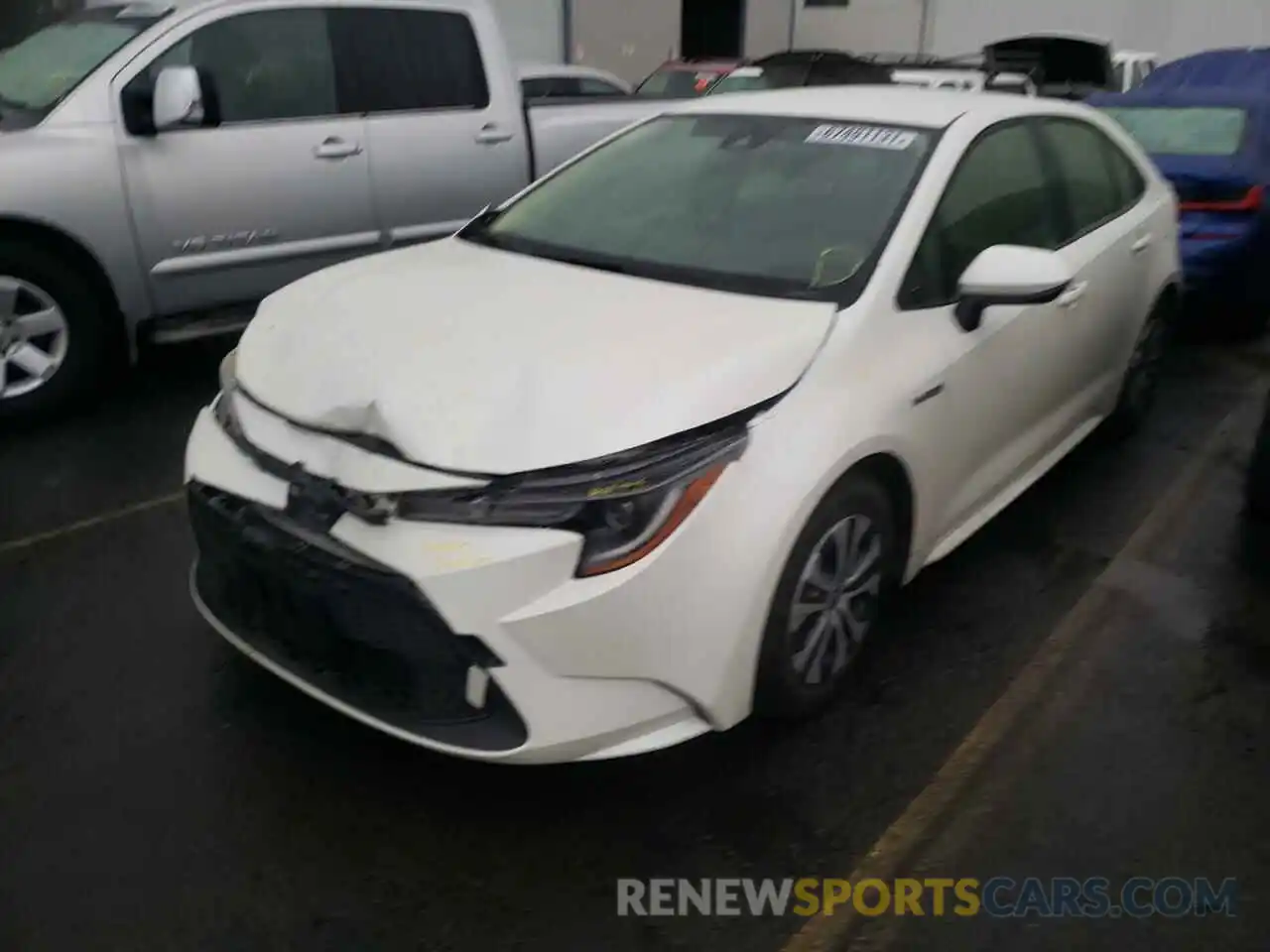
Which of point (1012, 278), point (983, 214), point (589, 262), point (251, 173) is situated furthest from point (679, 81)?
point (1012, 278)

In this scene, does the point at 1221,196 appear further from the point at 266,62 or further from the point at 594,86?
the point at 594,86

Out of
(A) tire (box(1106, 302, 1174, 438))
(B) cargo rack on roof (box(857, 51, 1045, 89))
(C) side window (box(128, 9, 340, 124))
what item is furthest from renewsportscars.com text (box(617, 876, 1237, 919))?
(B) cargo rack on roof (box(857, 51, 1045, 89))

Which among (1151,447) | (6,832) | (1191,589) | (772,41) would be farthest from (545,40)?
(6,832)

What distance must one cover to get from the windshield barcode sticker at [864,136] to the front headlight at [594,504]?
5.19ft

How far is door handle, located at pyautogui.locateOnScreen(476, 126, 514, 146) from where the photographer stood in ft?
19.4

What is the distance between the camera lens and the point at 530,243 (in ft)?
11.8

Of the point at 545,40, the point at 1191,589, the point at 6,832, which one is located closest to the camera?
the point at 6,832

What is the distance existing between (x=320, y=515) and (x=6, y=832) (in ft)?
3.42

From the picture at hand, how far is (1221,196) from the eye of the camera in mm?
6359

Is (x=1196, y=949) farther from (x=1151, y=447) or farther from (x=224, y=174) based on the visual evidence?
(x=224, y=174)

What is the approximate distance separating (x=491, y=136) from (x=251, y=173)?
136 cm

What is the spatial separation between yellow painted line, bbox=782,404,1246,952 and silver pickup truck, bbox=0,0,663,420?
3635 mm

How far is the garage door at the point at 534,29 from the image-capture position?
48.3 ft

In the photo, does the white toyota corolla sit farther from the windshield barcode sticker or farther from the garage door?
the garage door
